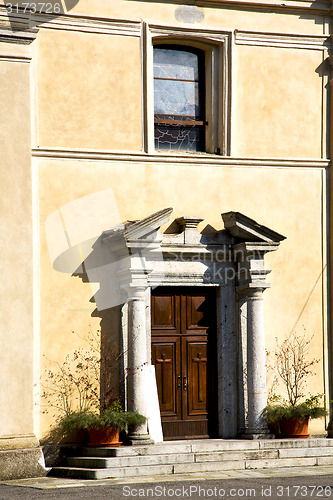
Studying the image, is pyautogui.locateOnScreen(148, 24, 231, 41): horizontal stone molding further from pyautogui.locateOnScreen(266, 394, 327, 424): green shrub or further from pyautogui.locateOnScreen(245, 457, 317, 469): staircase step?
pyautogui.locateOnScreen(245, 457, 317, 469): staircase step

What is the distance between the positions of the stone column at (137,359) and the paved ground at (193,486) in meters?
1.16

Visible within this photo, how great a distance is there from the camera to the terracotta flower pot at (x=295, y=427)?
12.6 meters

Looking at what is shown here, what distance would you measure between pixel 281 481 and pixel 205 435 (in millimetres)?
2387

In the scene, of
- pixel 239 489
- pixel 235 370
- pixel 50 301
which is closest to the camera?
pixel 239 489

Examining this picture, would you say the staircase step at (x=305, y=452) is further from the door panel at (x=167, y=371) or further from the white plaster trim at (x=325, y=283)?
the door panel at (x=167, y=371)

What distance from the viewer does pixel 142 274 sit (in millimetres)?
12148

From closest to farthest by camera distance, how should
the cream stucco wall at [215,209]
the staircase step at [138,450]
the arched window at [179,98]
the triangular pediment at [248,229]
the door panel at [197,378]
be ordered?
the staircase step at [138,450] → the cream stucco wall at [215,209] → the triangular pediment at [248,229] → the door panel at [197,378] → the arched window at [179,98]

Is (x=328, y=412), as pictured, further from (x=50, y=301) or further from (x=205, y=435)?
(x=50, y=301)

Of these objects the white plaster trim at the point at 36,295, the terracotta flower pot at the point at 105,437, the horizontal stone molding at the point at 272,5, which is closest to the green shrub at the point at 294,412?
the terracotta flower pot at the point at 105,437

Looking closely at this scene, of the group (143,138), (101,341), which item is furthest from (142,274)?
(143,138)

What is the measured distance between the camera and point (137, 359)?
1202 cm

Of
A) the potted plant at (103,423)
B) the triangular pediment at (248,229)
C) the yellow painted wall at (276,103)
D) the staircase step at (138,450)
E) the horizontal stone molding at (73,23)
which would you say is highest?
the horizontal stone molding at (73,23)

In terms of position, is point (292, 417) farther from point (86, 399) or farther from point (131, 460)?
point (86, 399)

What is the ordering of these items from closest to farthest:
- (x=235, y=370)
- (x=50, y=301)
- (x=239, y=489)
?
(x=239, y=489)
(x=50, y=301)
(x=235, y=370)
